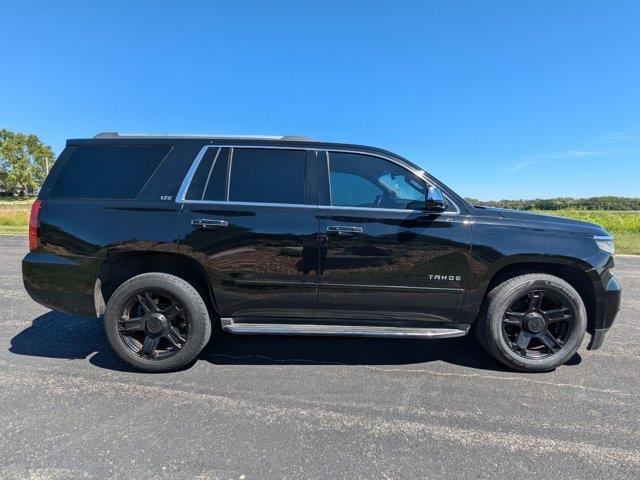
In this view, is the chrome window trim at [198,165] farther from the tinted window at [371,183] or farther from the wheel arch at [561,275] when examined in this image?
the wheel arch at [561,275]

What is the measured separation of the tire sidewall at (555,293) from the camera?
3.33 metres

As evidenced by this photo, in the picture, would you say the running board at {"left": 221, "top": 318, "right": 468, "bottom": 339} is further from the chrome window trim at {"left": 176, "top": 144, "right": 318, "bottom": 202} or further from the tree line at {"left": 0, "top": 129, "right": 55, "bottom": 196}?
the tree line at {"left": 0, "top": 129, "right": 55, "bottom": 196}

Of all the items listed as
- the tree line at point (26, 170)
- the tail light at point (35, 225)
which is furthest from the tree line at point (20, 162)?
the tail light at point (35, 225)

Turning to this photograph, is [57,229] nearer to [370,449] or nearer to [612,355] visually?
[370,449]

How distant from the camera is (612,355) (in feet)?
12.4

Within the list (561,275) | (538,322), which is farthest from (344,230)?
(561,275)

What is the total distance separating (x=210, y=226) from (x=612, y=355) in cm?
399

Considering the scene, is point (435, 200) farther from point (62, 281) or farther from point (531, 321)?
point (62, 281)

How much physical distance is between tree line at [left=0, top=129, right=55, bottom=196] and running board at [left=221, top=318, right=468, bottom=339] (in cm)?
8238

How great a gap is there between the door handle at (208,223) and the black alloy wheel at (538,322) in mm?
2552

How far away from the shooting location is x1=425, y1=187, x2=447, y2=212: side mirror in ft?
10.5

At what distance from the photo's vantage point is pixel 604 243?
3.39m

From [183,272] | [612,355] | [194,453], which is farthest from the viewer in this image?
[612,355]

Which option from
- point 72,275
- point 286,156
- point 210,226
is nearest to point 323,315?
point 210,226
